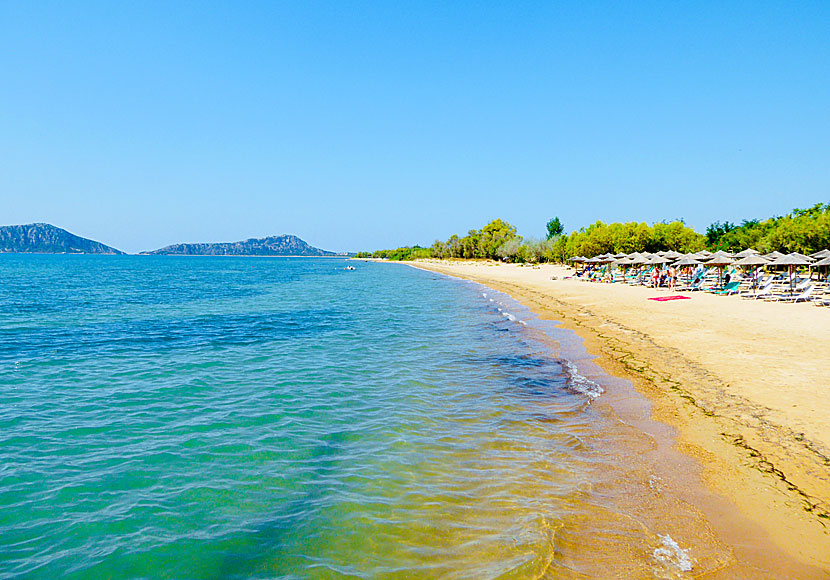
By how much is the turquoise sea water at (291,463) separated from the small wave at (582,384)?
0.07m

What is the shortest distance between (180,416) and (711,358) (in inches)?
441

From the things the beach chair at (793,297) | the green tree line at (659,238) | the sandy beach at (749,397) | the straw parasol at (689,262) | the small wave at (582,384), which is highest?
the green tree line at (659,238)

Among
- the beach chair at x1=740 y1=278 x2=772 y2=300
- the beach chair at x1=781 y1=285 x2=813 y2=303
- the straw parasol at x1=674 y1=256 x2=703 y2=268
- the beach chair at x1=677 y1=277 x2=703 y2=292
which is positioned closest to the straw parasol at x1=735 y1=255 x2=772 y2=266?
the beach chair at x1=740 y1=278 x2=772 y2=300

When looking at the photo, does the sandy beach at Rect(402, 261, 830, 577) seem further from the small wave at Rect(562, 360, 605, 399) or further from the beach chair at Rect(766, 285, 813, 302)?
the beach chair at Rect(766, 285, 813, 302)

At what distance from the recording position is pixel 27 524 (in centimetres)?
459

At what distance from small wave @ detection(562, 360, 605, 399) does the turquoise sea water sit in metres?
0.07

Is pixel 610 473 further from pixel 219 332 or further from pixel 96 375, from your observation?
pixel 219 332

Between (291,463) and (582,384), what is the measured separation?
632cm

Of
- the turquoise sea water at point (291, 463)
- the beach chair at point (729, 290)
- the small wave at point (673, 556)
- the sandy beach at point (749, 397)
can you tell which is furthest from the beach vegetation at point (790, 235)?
the small wave at point (673, 556)

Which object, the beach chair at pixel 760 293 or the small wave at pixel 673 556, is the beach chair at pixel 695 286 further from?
the small wave at pixel 673 556

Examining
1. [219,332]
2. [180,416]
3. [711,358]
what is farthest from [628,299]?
[180,416]

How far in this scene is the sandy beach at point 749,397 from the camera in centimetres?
466

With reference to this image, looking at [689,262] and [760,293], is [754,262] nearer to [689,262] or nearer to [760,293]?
[760,293]

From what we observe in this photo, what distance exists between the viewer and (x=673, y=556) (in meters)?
3.98
